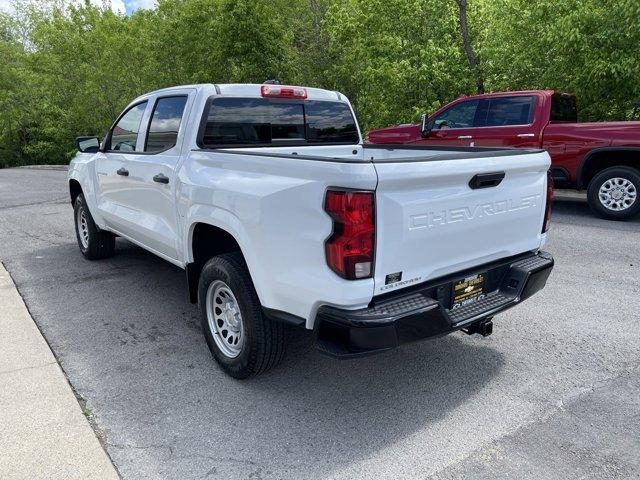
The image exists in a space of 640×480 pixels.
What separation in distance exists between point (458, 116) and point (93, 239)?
21.7ft

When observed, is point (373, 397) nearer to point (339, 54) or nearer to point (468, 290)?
point (468, 290)

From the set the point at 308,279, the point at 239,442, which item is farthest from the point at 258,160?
the point at 239,442

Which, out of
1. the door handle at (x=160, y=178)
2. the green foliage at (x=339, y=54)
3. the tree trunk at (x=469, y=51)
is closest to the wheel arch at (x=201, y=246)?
the door handle at (x=160, y=178)

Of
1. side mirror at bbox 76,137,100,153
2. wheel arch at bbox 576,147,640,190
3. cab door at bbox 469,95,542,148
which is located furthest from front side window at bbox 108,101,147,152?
wheel arch at bbox 576,147,640,190

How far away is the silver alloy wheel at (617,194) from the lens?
773cm

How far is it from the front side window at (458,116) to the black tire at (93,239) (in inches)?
246

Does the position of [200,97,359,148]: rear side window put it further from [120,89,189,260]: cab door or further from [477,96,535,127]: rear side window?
[477,96,535,127]: rear side window

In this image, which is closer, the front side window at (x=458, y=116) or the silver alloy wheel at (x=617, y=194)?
the silver alloy wheel at (x=617, y=194)

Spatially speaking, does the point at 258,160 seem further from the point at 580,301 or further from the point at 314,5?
the point at 314,5

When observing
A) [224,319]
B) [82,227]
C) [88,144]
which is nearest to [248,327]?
[224,319]

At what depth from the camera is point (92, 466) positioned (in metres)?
2.60

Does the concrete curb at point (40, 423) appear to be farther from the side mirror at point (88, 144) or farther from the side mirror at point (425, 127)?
the side mirror at point (425, 127)

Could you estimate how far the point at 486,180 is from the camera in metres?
2.99

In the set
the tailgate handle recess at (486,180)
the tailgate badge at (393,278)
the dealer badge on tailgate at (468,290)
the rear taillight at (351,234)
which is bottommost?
the dealer badge on tailgate at (468,290)
